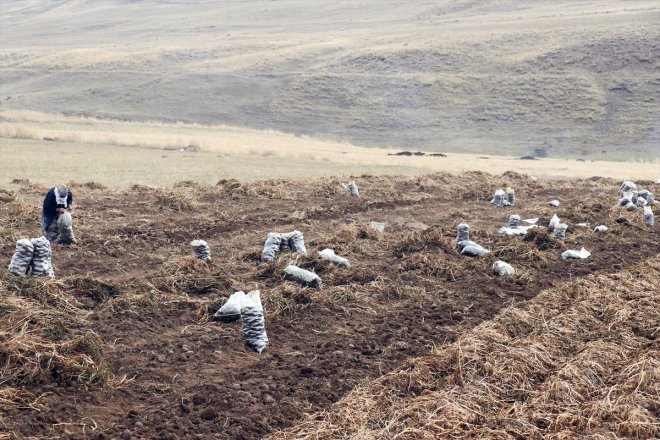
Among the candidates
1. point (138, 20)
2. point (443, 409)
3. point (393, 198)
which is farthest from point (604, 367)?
point (138, 20)

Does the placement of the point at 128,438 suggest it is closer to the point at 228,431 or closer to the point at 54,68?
the point at 228,431

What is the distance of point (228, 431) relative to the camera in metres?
7.05

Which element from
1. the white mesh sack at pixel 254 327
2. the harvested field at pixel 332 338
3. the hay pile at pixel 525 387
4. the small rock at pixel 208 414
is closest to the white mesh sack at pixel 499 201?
the harvested field at pixel 332 338

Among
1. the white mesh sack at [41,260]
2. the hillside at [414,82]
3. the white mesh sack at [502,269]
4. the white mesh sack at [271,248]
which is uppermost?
the white mesh sack at [41,260]

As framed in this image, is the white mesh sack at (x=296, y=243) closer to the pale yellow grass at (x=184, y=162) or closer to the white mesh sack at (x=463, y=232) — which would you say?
the white mesh sack at (x=463, y=232)

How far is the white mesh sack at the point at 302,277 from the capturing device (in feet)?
36.8

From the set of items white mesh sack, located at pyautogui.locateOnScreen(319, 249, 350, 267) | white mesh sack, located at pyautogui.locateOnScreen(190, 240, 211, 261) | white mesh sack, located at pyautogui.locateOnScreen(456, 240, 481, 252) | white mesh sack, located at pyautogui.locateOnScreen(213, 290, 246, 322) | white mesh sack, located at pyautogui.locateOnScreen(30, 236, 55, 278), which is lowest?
white mesh sack, located at pyautogui.locateOnScreen(456, 240, 481, 252)

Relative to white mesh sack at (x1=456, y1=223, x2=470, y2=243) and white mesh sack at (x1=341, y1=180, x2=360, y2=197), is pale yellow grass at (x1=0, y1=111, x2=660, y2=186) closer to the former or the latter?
white mesh sack at (x1=341, y1=180, x2=360, y2=197)

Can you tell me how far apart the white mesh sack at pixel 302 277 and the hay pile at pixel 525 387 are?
241cm

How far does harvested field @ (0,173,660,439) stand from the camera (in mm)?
7121

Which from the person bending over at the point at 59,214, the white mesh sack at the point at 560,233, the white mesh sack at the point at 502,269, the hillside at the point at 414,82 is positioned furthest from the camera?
the hillside at the point at 414,82

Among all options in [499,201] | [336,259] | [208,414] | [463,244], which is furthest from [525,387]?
[499,201]

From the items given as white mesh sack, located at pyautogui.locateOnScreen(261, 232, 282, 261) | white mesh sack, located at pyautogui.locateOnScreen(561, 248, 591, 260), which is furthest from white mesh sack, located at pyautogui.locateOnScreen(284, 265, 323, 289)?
white mesh sack, located at pyautogui.locateOnScreen(561, 248, 591, 260)

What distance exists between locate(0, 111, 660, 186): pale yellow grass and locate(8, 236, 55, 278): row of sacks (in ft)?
44.4
